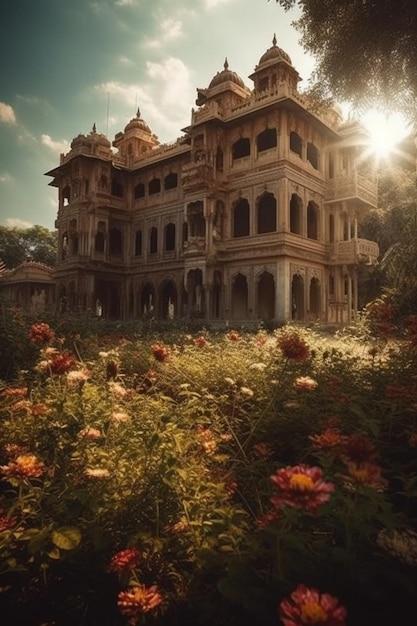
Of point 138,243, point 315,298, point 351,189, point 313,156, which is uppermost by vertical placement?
point 313,156

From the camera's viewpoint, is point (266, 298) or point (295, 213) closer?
point (295, 213)

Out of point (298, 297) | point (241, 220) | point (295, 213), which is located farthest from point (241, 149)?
point (298, 297)

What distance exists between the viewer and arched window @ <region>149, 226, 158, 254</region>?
85.4ft

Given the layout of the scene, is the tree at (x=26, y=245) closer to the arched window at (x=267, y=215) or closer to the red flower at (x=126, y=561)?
the arched window at (x=267, y=215)

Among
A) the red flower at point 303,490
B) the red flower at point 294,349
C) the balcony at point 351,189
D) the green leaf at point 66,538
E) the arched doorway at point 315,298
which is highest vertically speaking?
the balcony at point 351,189

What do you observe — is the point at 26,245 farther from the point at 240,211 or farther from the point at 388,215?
the point at 388,215

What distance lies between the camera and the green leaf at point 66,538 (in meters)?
1.59

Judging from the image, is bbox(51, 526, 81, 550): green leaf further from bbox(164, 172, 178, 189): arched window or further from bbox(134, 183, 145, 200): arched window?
bbox(134, 183, 145, 200): arched window

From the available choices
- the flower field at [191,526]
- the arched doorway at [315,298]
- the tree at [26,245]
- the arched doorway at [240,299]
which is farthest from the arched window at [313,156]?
the tree at [26,245]

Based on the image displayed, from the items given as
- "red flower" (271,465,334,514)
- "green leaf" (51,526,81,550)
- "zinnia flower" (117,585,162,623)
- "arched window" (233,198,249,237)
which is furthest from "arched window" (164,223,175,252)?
"red flower" (271,465,334,514)

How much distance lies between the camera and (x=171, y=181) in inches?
1005

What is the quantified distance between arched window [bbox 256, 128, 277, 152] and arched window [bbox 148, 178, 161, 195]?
7725 millimetres

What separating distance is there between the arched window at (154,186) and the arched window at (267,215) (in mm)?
7704

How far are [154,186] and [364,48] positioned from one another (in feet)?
64.4
